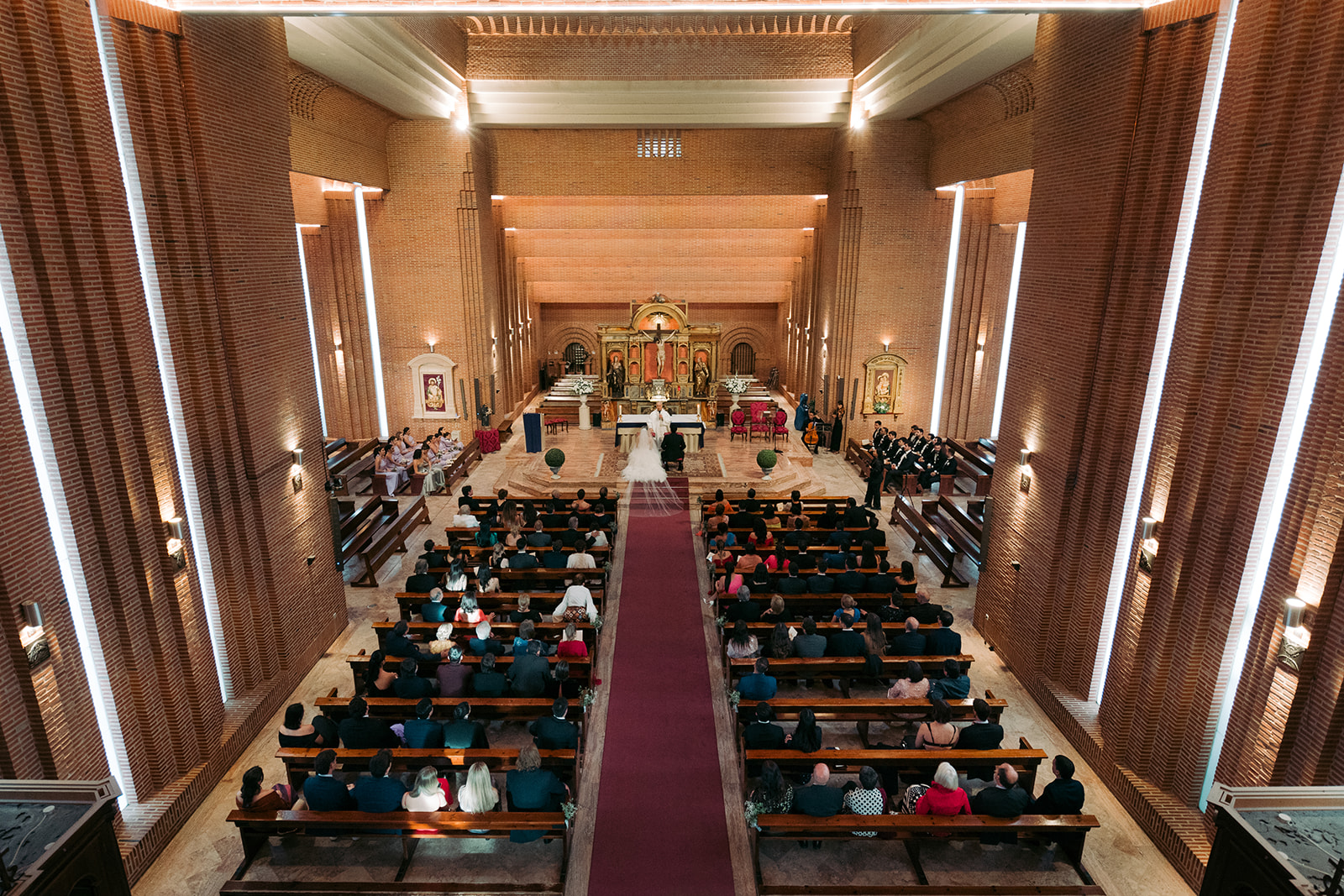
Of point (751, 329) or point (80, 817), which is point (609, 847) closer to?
point (80, 817)

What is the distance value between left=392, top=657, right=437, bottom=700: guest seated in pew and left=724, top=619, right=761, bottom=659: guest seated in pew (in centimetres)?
344

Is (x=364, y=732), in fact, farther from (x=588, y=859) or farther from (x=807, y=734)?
(x=807, y=734)

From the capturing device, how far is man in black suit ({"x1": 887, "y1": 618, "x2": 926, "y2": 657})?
861 centimetres

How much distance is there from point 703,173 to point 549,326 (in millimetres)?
11738

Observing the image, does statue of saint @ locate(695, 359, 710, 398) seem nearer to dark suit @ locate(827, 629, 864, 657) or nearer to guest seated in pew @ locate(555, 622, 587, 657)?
dark suit @ locate(827, 629, 864, 657)

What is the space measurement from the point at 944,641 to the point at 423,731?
5997mm

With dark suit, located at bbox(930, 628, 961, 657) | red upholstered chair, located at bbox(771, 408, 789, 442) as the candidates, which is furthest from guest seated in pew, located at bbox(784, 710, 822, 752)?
red upholstered chair, located at bbox(771, 408, 789, 442)

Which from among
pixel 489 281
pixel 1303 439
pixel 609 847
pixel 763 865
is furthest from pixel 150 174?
pixel 489 281

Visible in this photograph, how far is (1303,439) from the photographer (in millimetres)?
5422

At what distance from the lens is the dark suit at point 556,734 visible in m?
6.91

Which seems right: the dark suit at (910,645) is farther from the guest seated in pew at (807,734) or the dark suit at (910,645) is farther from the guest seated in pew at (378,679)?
the guest seated in pew at (378,679)

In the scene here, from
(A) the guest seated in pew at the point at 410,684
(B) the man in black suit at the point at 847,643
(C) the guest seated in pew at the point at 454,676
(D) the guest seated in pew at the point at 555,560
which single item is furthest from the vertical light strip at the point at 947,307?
(A) the guest seated in pew at the point at 410,684

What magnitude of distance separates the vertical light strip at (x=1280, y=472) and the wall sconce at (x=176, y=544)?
9.77m

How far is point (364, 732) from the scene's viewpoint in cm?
693
